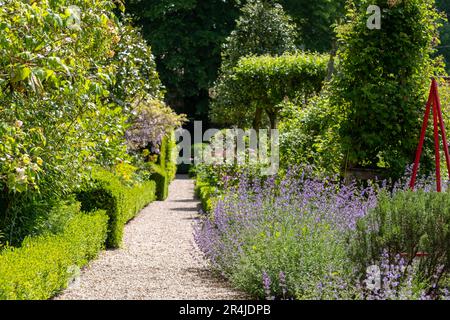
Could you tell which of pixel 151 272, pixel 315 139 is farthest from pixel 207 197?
pixel 151 272

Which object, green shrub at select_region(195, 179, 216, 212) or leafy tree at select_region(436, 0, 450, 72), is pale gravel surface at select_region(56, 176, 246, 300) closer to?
green shrub at select_region(195, 179, 216, 212)

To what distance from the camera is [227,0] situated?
3138 cm

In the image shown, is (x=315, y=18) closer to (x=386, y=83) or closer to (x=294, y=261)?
(x=386, y=83)

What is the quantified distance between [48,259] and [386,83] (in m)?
5.24

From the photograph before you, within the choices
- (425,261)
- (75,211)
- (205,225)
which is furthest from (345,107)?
(425,261)

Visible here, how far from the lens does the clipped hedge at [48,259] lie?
522 cm

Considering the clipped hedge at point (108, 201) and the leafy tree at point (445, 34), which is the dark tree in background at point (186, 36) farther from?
the clipped hedge at point (108, 201)

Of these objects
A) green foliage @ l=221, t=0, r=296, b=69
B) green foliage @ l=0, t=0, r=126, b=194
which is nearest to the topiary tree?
green foliage @ l=221, t=0, r=296, b=69

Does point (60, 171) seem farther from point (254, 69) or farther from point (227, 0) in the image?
point (227, 0)

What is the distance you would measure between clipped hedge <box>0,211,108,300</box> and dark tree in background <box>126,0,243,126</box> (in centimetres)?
2145

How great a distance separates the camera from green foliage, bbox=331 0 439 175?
9422 mm

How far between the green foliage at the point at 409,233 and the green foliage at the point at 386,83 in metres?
3.77

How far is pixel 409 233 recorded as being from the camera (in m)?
5.62

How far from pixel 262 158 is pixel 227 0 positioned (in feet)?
63.1
